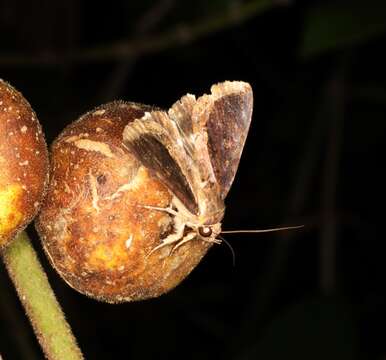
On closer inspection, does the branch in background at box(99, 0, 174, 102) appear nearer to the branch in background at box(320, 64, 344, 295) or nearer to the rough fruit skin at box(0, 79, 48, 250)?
the branch in background at box(320, 64, 344, 295)

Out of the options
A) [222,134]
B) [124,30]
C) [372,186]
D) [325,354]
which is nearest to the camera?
[222,134]

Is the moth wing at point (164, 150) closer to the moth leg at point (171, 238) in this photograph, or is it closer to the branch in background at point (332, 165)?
the moth leg at point (171, 238)

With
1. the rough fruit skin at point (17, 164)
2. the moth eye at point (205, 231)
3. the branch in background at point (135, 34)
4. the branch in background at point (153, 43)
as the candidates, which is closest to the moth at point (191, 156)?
the moth eye at point (205, 231)

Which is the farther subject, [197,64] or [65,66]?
[197,64]

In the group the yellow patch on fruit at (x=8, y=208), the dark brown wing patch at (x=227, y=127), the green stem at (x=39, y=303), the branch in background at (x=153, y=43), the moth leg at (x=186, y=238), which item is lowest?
the green stem at (x=39, y=303)

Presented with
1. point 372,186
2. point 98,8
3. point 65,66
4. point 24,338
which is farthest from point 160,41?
point 372,186

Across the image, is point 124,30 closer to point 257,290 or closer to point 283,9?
point 283,9
